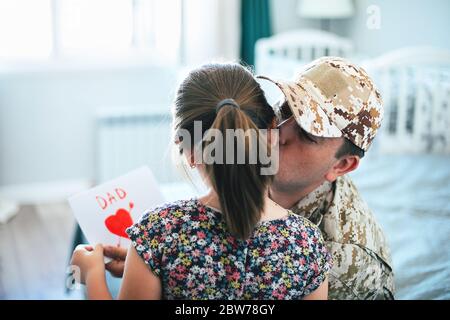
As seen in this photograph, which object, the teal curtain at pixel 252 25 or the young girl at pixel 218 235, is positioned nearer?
the young girl at pixel 218 235

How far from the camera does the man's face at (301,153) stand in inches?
38.2

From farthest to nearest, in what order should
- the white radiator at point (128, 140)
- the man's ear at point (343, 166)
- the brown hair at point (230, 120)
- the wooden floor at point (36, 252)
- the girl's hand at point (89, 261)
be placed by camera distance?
1. the white radiator at point (128, 140)
2. the wooden floor at point (36, 252)
3. the man's ear at point (343, 166)
4. the girl's hand at point (89, 261)
5. the brown hair at point (230, 120)

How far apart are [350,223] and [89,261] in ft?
1.49

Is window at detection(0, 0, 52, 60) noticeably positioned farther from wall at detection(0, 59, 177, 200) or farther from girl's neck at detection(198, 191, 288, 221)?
girl's neck at detection(198, 191, 288, 221)

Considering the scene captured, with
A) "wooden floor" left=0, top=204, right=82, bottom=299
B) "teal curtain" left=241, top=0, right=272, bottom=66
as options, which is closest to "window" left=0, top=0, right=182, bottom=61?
"teal curtain" left=241, top=0, right=272, bottom=66

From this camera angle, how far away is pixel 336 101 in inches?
37.4

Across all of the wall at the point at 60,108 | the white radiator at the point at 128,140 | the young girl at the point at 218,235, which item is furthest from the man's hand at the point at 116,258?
the wall at the point at 60,108

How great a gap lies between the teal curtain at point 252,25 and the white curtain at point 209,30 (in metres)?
0.03

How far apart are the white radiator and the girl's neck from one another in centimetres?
197

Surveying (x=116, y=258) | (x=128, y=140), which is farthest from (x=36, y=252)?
(x=116, y=258)

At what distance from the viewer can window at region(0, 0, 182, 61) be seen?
9.08 ft

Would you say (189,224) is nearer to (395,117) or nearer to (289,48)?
(395,117)

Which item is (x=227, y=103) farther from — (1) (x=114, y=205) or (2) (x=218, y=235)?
(1) (x=114, y=205)

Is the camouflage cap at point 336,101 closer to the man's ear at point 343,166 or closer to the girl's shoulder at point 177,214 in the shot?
the man's ear at point 343,166
